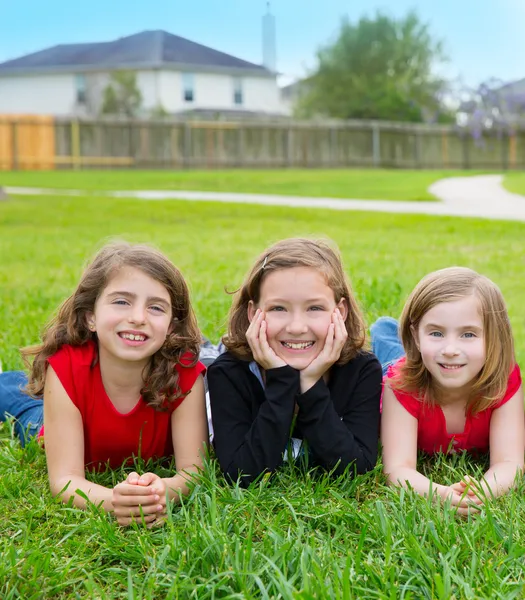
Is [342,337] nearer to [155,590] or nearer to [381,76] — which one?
[155,590]

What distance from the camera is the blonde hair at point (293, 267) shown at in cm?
287

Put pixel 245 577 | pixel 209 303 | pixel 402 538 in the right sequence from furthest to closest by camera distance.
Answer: pixel 209 303 < pixel 402 538 < pixel 245 577

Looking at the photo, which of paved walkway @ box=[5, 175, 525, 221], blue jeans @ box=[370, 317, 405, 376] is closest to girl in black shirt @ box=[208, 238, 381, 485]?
blue jeans @ box=[370, 317, 405, 376]

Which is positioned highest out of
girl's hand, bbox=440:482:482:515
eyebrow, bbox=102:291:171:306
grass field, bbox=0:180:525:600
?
eyebrow, bbox=102:291:171:306

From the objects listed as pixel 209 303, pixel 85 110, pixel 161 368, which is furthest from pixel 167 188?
pixel 85 110

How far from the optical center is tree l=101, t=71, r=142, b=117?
40.3m

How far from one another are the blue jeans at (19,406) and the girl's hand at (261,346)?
1.07 metres

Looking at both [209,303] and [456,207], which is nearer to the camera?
[209,303]

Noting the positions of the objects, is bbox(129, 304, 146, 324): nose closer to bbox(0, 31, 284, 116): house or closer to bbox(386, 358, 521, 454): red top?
bbox(386, 358, 521, 454): red top

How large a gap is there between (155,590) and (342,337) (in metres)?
1.03

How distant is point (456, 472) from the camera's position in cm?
277

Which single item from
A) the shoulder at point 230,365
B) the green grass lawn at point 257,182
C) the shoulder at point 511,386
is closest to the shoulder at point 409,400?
the shoulder at point 511,386

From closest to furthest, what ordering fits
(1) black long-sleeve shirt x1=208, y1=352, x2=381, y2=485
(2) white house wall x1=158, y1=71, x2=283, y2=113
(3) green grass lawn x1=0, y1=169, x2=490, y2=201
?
(1) black long-sleeve shirt x1=208, y1=352, x2=381, y2=485 → (3) green grass lawn x1=0, y1=169, x2=490, y2=201 → (2) white house wall x1=158, y1=71, x2=283, y2=113

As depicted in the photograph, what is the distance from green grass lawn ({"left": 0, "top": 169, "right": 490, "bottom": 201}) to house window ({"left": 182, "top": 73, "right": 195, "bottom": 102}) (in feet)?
74.5
